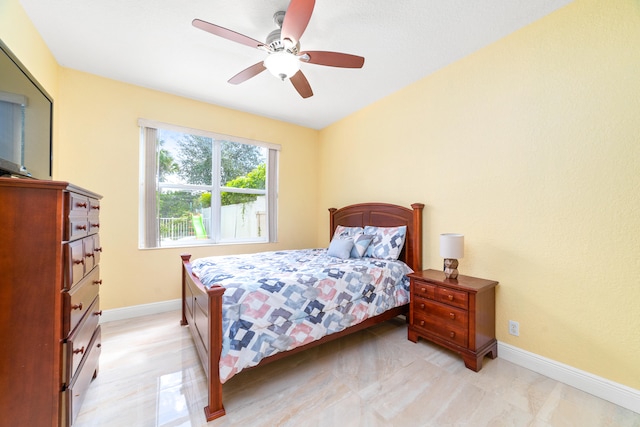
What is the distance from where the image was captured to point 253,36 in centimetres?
219

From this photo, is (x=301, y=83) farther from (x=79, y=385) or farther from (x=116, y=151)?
(x=79, y=385)

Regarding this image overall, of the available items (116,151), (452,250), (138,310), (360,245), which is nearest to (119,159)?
(116,151)

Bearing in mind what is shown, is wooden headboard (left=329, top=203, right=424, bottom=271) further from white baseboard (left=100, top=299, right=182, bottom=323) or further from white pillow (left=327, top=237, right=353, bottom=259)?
white baseboard (left=100, top=299, right=182, bottom=323)

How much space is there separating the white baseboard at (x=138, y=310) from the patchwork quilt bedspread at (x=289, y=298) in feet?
3.87

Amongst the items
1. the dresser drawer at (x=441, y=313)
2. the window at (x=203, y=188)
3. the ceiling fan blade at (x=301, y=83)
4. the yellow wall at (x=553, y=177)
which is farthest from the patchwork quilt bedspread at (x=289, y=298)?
the ceiling fan blade at (x=301, y=83)

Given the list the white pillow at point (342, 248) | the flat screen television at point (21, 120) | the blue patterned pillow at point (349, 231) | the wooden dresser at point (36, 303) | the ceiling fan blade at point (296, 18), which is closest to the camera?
the wooden dresser at point (36, 303)

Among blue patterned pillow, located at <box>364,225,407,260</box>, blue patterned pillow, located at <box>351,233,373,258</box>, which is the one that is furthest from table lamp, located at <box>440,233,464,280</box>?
blue patterned pillow, located at <box>351,233,373,258</box>

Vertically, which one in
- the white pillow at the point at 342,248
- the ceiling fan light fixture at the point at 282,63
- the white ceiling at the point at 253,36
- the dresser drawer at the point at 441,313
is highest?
the white ceiling at the point at 253,36

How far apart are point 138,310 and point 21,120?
2324 millimetres

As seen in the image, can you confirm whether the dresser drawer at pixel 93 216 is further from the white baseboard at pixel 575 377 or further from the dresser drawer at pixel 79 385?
the white baseboard at pixel 575 377

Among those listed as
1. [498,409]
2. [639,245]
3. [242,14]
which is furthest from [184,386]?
[639,245]

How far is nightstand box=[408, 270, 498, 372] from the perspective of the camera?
2.01m

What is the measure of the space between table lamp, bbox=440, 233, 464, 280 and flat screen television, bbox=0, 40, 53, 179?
2915mm

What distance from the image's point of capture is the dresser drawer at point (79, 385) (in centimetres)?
120
